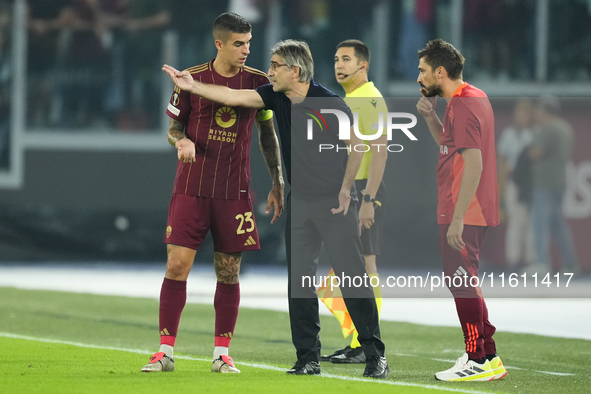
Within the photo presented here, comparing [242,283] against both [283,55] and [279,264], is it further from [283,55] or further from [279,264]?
[283,55]

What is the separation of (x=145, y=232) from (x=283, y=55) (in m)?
11.4

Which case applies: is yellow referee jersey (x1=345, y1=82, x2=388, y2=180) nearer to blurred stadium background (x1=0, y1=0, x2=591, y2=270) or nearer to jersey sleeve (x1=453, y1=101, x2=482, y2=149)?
jersey sleeve (x1=453, y1=101, x2=482, y2=149)

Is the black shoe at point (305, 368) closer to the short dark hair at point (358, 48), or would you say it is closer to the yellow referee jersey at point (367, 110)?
→ the yellow referee jersey at point (367, 110)

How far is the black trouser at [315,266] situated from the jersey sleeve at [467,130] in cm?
79

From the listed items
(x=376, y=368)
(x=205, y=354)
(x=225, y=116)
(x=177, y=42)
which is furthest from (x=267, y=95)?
(x=177, y=42)

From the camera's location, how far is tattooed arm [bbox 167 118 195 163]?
19.8ft

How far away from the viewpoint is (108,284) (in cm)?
1445

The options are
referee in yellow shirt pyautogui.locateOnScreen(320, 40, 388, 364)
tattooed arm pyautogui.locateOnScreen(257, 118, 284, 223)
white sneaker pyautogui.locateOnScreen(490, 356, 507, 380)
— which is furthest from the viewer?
referee in yellow shirt pyautogui.locateOnScreen(320, 40, 388, 364)

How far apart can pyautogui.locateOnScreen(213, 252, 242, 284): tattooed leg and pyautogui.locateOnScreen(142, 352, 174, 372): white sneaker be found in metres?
0.61

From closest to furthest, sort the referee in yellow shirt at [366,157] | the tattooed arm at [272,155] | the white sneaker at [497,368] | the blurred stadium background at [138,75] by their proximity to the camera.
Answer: the white sneaker at [497,368] < the tattooed arm at [272,155] < the referee in yellow shirt at [366,157] < the blurred stadium background at [138,75]

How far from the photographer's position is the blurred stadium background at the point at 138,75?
17.1 m

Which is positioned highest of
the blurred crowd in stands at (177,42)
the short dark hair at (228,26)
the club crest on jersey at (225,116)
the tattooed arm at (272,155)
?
the blurred crowd in stands at (177,42)

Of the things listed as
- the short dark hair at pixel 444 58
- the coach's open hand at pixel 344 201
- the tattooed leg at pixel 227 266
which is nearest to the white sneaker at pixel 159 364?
the tattooed leg at pixel 227 266

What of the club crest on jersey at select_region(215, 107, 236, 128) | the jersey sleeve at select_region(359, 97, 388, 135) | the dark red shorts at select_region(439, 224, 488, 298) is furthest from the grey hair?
the dark red shorts at select_region(439, 224, 488, 298)
